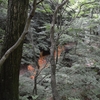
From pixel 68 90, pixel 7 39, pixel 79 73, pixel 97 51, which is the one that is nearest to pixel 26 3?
pixel 7 39

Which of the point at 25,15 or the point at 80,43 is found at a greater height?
the point at 25,15

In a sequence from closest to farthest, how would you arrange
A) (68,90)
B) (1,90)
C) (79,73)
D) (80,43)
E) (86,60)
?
1. (1,90)
2. (68,90)
3. (79,73)
4. (86,60)
5. (80,43)

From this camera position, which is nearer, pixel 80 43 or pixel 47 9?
pixel 47 9

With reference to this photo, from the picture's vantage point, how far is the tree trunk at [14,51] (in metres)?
2.36

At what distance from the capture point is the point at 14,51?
246 centimetres

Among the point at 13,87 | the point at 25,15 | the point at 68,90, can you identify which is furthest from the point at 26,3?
the point at 68,90

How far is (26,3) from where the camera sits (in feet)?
7.99

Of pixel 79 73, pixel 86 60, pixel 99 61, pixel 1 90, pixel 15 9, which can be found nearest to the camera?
pixel 15 9

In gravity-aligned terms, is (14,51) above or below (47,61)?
above

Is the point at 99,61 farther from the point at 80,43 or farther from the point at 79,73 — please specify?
the point at 80,43

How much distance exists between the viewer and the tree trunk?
2.36m

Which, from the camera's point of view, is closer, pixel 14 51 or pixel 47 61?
pixel 14 51

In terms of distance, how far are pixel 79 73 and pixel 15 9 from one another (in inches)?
104

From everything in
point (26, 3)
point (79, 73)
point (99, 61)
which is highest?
point (26, 3)
